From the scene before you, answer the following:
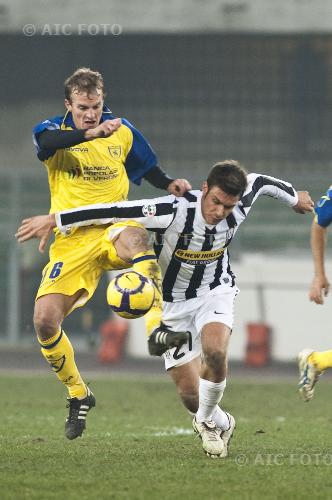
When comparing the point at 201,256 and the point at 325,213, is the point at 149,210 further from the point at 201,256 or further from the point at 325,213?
the point at 325,213

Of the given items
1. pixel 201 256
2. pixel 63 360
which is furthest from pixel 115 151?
pixel 63 360

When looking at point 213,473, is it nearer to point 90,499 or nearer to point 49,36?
point 90,499

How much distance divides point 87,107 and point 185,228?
44.3 inches

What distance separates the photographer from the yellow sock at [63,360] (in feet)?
31.6

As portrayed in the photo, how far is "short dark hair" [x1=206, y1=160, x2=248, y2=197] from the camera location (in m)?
8.89

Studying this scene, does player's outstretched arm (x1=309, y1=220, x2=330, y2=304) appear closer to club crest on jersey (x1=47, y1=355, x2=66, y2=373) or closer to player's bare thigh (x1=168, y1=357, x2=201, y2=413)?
player's bare thigh (x1=168, y1=357, x2=201, y2=413)

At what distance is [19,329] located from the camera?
24.0 meters

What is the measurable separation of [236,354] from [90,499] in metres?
13.7

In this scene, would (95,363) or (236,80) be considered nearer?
→ (95,363)

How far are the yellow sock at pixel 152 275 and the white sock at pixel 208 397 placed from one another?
2.49 ft

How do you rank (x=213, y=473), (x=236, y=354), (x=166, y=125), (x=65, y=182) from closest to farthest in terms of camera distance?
1. (x=213, y=473)
2. (x=65, y=182)
3. (x=236, y=354)
4. (x=166, y=125)

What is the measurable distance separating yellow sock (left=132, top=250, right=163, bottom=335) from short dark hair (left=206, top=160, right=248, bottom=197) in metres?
0.67

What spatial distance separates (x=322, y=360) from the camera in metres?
8.73

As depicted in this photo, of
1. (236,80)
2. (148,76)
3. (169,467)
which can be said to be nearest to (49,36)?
(148,76)
